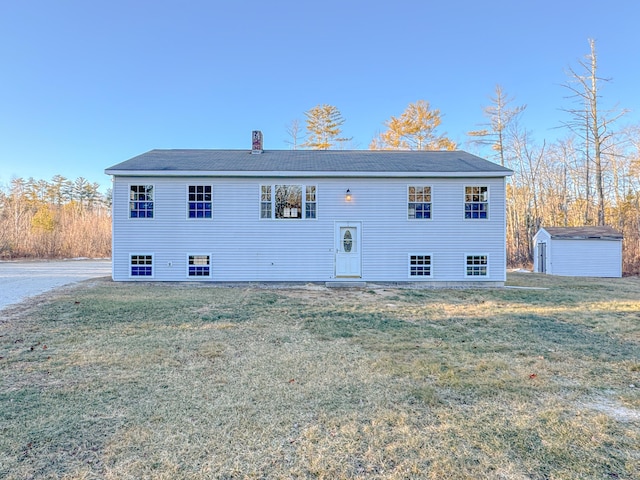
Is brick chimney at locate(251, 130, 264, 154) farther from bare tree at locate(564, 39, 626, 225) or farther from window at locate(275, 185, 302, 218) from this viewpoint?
bare tree at locate(564, 39, 626, 225)

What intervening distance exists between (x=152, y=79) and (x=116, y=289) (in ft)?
48.4

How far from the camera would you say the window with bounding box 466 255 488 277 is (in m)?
11.4

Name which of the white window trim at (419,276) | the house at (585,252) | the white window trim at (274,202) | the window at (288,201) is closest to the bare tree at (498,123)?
the house at (585,252)

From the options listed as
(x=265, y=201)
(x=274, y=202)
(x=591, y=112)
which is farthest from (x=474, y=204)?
(x=591, y=112)

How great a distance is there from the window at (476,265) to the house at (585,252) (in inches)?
288

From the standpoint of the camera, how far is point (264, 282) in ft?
37.1

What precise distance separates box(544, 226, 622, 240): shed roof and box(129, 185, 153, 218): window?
17.7m

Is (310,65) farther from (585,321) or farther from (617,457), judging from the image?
(617,457)

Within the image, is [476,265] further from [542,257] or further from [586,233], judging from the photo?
[586,233]

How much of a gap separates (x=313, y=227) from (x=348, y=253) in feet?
4.93

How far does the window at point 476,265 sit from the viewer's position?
11391 millimetres

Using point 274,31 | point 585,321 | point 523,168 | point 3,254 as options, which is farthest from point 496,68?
point 3,254

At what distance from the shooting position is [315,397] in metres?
2.98

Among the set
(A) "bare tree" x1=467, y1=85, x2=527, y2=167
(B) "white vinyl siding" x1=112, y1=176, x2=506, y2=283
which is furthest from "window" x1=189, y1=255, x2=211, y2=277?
(A) "bare tree" x1=467, y1=85, x2=527, y2=167
